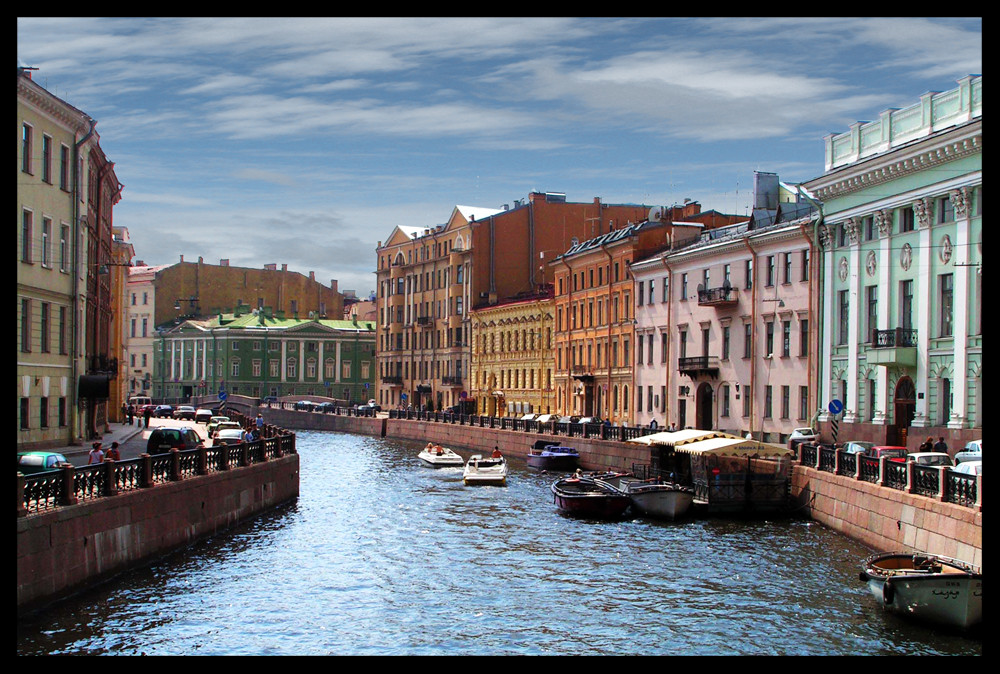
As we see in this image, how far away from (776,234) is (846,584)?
87.0ft

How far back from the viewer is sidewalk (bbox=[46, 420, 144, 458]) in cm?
3336

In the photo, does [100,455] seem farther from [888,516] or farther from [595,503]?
[888,516]

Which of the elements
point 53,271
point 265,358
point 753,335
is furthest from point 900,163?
point 265,358

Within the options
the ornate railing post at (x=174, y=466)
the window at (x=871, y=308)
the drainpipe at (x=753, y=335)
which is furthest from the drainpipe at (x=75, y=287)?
the drainpipe at (x=753, y=335)

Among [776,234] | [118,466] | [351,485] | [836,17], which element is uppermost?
[776,234]

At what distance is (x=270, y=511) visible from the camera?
34031 mm

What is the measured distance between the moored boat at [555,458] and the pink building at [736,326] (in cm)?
686

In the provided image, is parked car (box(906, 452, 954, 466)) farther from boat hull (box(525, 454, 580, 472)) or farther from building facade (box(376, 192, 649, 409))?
building facade (box(376, 192, 649, 409))

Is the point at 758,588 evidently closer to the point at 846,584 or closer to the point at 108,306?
the point at 846,584

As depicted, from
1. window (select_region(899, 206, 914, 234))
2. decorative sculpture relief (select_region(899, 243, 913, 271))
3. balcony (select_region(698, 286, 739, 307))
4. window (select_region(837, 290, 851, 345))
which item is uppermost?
window (select_region(899, 206, 914, 234))

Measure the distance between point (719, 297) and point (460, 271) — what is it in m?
36.5

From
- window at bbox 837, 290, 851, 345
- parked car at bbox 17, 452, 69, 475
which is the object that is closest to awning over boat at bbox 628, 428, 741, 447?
window at bbox 837, 290, 851, 345

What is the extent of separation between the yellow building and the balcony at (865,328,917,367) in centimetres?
3365
